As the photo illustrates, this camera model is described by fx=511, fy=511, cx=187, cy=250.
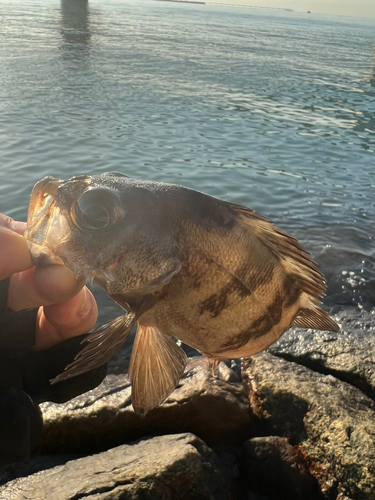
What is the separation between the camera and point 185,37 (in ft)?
139

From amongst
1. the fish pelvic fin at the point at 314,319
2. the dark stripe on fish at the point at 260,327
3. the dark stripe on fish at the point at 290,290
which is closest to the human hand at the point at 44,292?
the dark stripe on fish at the point at 260,327

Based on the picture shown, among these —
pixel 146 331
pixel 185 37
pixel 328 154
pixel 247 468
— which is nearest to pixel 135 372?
pixel 146 331

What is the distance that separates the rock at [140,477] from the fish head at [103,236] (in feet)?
Answer: 6.64

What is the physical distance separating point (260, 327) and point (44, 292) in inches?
41.5

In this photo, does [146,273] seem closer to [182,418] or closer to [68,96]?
[182,418]

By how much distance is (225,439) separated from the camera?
15.6 feet

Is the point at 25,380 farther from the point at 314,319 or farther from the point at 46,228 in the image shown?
the point at 314,319

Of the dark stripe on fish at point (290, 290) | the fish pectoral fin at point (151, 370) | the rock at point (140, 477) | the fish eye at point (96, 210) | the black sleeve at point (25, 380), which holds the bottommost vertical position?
the rock at point (140, 477)

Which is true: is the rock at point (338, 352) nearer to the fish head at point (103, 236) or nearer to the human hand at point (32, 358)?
the human hand at point (32, 358)

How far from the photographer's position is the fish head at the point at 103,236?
7.37 ft

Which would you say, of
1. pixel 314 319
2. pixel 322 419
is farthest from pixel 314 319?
pixel 322 419

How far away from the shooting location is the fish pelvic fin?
2.65 metres

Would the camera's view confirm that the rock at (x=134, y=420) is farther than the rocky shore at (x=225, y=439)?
Yes

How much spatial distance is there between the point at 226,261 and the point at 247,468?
2685 millimetres
